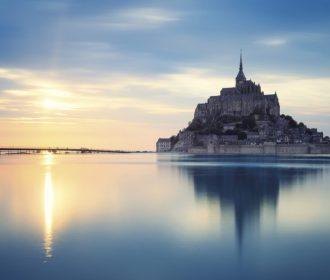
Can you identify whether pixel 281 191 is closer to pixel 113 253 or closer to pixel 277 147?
pixel 113 253

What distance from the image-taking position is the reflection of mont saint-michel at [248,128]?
144m

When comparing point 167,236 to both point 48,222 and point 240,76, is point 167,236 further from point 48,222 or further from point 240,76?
point 240,76

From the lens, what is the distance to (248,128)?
481 ft

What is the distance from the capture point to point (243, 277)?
11828mm

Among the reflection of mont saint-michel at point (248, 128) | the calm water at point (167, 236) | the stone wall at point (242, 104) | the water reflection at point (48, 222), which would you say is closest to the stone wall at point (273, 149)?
the reflection of mont saint-michel at point (248, 128)

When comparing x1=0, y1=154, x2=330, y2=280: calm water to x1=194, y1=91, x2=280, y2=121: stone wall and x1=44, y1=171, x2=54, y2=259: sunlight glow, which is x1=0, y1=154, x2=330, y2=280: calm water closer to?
x1=44, y1=171, x2=54, y2=259: sunlight glow

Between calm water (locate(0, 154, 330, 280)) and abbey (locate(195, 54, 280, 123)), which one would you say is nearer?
calm water (locate(0, 154, 330, 280))

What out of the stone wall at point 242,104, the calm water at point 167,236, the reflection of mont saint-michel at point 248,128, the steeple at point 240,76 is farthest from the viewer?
the steeple at point 240,76

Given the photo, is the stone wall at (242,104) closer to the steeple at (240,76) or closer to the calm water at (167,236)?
the steeple at (240,76)

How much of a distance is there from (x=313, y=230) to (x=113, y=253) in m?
8.09

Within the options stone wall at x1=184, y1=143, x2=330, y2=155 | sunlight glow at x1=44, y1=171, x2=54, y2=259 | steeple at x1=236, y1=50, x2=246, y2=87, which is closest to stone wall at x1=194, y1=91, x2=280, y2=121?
steeple at x1=236, y1=50, x2=246, y2=87

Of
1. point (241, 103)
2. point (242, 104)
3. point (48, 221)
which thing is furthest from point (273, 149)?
point (48, 221)

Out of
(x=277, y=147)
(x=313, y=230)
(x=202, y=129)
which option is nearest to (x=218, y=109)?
(x=202, y=129)

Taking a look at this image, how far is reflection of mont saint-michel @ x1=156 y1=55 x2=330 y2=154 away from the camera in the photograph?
14425cm
